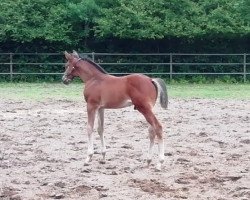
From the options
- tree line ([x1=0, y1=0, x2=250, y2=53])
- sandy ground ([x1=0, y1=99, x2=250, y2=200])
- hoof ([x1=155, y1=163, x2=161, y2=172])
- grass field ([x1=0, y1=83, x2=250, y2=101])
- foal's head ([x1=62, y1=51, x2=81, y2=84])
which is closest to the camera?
sandy ground ([x1=0, y1=99, x2=250, y2=200])

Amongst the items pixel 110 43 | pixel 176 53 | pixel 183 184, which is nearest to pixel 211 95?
pixel 176 53

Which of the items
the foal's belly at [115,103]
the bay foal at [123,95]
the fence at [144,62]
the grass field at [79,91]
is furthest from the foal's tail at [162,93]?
the fence at [144,62]

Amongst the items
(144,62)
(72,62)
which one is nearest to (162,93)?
(72,62)

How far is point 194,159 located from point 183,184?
197cm

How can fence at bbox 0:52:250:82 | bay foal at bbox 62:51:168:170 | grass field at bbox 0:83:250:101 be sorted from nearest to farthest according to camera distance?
bay foal at bbox 62:51:168:170
grass field at bbox 0:83:250:101
fence at bbox 0:52:250:82

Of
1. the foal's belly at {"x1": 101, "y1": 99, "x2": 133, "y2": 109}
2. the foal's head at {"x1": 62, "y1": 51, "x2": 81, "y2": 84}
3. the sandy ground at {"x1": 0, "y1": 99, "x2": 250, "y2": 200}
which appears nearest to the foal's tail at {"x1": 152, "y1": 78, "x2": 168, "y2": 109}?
the foal's belly at {"x1": 101, "y1": 99, "x2": 133, "y2": 109}

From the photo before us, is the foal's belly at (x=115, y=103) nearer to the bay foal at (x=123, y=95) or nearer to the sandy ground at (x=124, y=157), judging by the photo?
the bay foal at (x=123, y=95)

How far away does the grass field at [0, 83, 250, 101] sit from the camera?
22.4 meters

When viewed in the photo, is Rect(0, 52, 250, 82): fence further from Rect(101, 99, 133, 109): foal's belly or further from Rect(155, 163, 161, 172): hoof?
Rect(155, 163, 161, 172): hoof

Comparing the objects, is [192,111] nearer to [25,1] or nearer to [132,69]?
[132,69]

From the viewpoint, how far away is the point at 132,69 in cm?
3142

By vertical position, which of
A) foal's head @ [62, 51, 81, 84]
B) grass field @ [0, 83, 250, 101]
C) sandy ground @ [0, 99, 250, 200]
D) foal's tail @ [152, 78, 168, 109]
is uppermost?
foal's head @ [62, 51, 81, 84]

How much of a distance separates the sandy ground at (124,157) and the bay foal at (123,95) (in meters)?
0.45

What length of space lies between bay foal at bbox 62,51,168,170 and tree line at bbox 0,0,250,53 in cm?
1933
